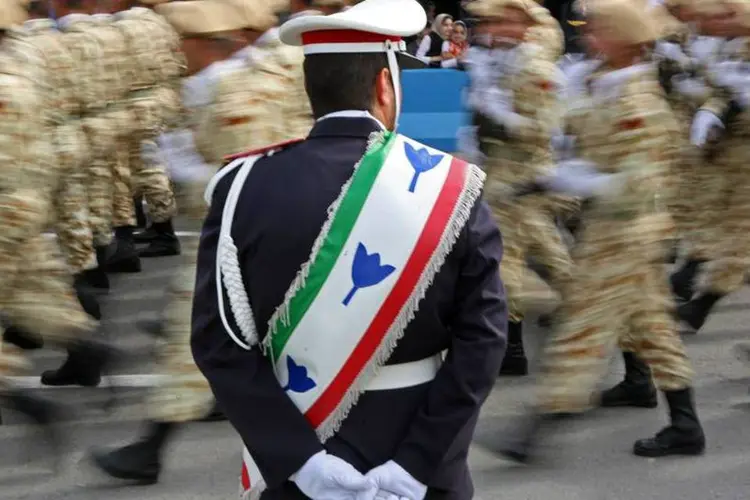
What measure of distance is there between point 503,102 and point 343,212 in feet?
11.5

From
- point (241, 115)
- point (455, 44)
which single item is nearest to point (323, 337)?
point (241, 115)

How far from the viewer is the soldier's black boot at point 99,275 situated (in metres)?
7.38

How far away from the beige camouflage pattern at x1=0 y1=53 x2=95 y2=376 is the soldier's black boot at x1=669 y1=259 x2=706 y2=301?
3.72 meters

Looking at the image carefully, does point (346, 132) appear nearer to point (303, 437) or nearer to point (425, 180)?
point (425, 180)

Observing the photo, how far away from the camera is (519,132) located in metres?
5.61

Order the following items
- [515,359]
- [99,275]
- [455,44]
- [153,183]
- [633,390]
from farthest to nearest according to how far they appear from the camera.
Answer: [455,44], [153,183], [99,275], [515,359], [633,390]

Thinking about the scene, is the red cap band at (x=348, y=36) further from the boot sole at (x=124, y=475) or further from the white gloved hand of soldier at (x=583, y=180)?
the boot sole at (x=124, y=475)

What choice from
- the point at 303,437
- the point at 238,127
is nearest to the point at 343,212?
the point at 303,437

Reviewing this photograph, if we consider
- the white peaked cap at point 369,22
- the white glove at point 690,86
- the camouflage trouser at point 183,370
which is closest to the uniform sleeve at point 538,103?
the white glove at point 690,86

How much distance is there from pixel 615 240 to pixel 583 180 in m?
0.24

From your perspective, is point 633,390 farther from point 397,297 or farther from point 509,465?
point 397,297

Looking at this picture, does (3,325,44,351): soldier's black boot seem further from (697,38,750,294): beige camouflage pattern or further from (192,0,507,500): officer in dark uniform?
(697,38,750,294): beige camouflage pattern

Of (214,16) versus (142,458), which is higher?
(214,16)

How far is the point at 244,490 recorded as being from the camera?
246 centimetres
